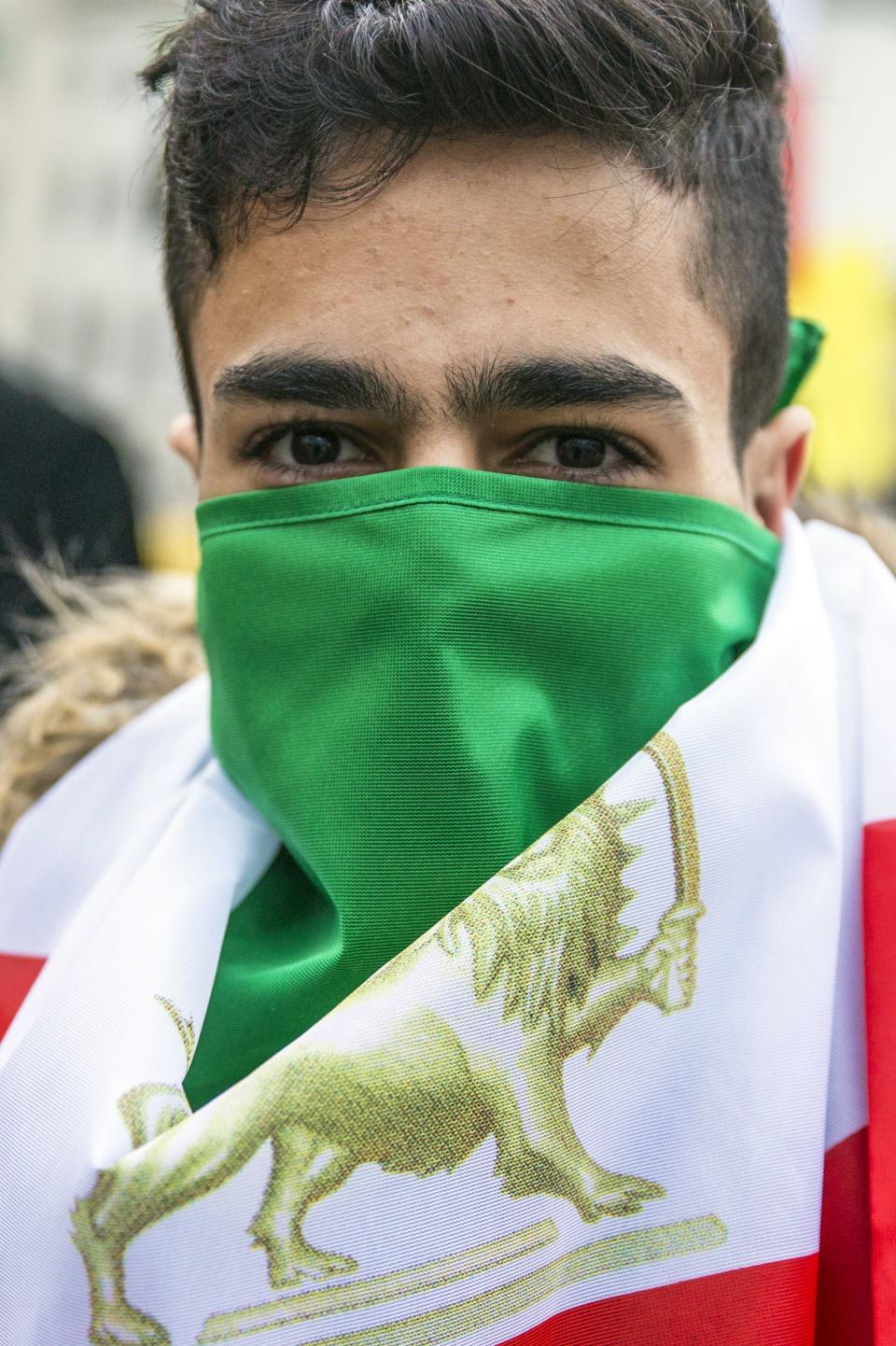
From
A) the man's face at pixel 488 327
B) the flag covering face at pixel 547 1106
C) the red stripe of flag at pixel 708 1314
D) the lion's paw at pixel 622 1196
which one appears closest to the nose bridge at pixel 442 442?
the man's face at pixel 488 327

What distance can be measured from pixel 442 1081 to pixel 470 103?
43.7 inches

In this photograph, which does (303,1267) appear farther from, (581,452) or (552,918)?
(581,452)

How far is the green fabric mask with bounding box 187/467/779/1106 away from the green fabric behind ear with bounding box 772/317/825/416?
46 centimetres

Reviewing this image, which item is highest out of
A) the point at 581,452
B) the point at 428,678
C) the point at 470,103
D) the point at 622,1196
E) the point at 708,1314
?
the point at 470,103

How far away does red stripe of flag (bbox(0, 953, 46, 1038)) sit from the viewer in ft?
6.11

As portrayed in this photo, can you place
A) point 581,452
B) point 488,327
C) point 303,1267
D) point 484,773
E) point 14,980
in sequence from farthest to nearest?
point 14,980 < point 581,452 < point 488,327 < point 484,773 < point 303,1267

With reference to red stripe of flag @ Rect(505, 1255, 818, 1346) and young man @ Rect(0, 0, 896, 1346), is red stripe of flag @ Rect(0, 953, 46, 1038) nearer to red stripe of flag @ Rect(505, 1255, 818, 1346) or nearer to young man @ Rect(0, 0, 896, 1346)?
young man @ Rect(0, 0, 896, 1346)

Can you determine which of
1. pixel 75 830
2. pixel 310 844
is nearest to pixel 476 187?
pixel 310 844

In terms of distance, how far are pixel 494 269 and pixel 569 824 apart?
→ 2.14ft

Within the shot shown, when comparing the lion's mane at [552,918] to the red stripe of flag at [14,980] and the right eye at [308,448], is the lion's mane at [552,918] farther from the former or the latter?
the red stripe of flag at [14,980]

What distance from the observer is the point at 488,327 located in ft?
5.25

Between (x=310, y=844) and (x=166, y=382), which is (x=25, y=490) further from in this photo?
(x=166, y=382)

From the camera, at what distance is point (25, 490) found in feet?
10.4

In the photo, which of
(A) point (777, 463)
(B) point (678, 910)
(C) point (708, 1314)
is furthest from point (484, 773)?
(A) point (777, 463)
